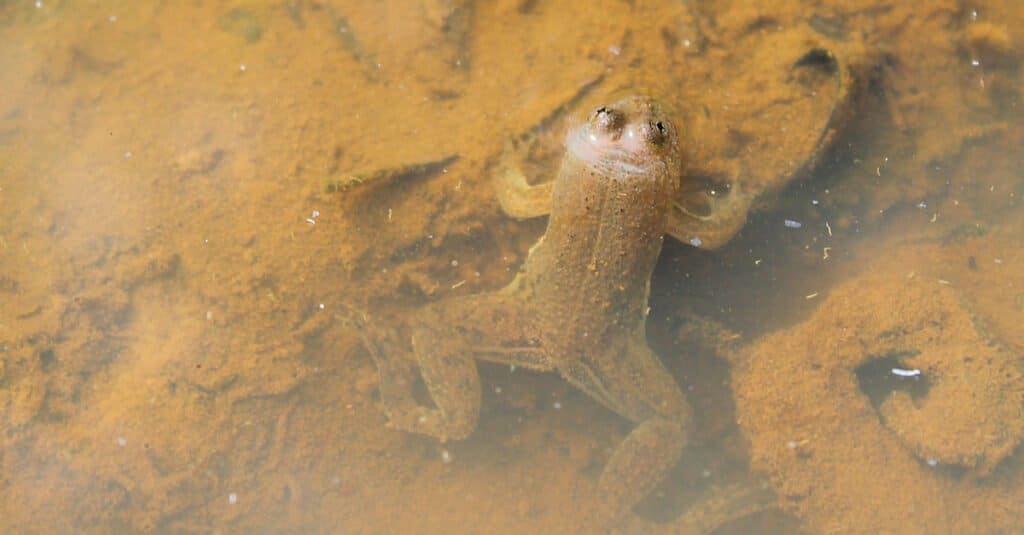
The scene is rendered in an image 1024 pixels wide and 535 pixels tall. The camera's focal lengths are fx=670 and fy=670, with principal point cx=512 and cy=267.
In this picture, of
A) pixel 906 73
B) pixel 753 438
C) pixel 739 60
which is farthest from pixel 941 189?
pixel 753 438

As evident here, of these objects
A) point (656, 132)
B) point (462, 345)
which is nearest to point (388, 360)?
point (462, 345)

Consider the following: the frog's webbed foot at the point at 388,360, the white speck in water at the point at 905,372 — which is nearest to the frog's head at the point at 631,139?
the frog's webbed foot at the point at 388,360

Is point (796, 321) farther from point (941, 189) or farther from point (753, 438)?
point (941, 189)

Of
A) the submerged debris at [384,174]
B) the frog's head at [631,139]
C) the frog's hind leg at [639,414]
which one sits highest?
the frog's head at [631,139]

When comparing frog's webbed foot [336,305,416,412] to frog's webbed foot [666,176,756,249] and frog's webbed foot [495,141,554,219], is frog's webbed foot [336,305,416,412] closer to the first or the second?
frog's webbed foot [495,141,554,219]

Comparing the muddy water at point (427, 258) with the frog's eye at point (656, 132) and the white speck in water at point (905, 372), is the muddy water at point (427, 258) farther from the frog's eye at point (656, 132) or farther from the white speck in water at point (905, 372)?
the frog's eye at point (656, 132)

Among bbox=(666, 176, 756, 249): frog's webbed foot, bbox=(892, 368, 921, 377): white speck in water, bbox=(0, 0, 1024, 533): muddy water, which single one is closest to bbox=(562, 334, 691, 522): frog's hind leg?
bbox=(0, 0, 1024, 533): muddy water

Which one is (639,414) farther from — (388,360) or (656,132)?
(656,132)
